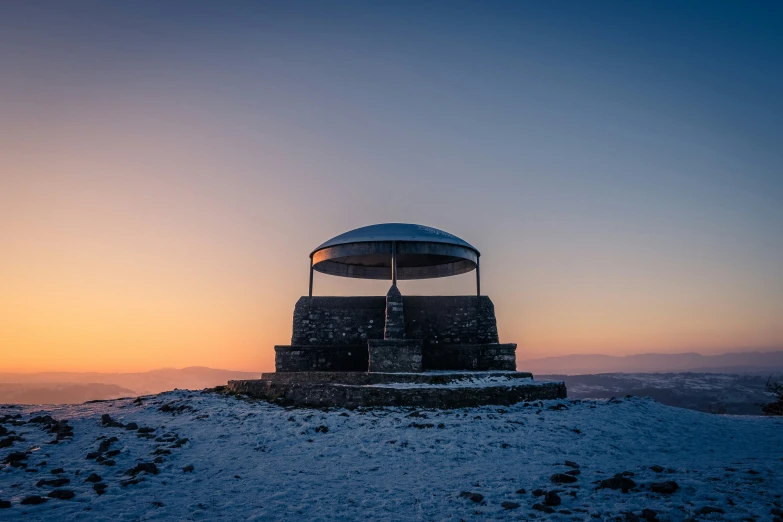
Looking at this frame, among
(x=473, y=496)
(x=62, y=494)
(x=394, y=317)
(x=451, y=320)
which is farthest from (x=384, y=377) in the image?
(x=62, y=494)

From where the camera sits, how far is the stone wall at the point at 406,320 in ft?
52.3

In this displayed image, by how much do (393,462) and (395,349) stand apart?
596cm

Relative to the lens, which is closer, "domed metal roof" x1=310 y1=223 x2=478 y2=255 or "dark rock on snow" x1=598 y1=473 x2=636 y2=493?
"dark rock on snow" x1=598 y1=473 x2=636 y2=493

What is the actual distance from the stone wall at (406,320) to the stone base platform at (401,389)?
2.73 metres

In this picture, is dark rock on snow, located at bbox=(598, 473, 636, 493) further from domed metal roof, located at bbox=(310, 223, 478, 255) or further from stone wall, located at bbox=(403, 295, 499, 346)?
stone wall, located at bbox=(403, 295, 499, 346)

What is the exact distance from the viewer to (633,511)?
4.61m

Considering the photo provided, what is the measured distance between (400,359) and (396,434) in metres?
4.48

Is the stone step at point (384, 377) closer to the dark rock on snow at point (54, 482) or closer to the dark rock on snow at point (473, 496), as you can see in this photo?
the dark rock on snow at point (473, 496)

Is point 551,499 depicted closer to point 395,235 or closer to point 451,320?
point 395,235

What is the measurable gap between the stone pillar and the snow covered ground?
3764 mm

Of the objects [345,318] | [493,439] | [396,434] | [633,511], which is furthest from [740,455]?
[345,318]

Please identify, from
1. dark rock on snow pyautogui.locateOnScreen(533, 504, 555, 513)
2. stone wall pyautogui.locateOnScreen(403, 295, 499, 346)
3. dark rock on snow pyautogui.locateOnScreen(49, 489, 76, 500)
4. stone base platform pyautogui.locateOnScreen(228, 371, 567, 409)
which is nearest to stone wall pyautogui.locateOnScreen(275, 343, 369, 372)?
stone base platform pyautogui.locateOnScreen(228, 371, 567, 409)

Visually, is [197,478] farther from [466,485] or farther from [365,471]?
[466,485]

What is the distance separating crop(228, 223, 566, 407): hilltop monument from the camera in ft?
37.4
